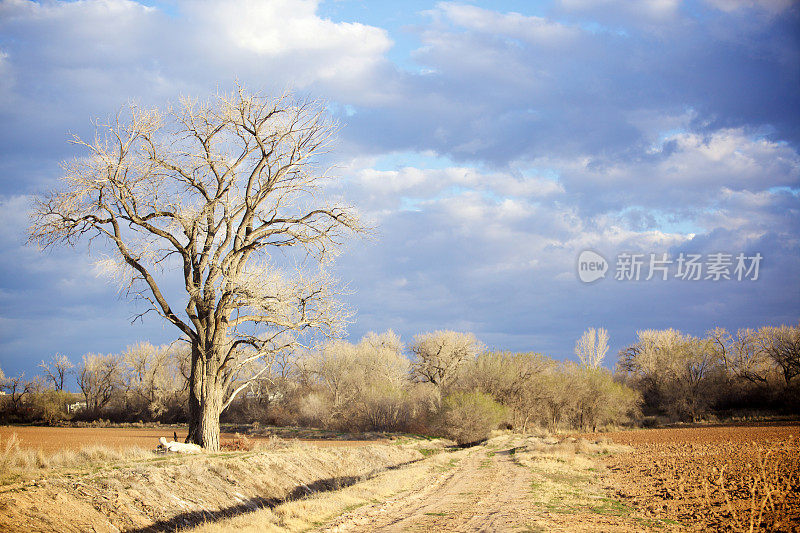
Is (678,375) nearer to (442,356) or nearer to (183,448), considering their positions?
(442,356)

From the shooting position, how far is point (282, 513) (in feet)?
39.8

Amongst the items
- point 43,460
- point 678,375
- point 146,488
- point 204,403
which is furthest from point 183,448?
point 678,375

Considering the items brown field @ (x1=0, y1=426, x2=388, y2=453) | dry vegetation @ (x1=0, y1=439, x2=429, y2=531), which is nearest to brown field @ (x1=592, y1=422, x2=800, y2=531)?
dry vegetation @ (x1=0, y1=439, x2=429, y2=531)

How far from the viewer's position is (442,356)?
67500 mm

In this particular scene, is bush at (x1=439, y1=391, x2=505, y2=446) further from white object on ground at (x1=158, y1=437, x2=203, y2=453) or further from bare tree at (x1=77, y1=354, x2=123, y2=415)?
bare tree at (x1=77, y1=354, x2=123, y2=415)

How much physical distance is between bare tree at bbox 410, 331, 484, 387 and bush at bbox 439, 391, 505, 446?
74.1 feet

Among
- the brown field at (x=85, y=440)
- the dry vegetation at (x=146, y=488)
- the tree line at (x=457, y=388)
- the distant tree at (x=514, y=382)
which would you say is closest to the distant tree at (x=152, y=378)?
the tree line at (x=457, y=388)

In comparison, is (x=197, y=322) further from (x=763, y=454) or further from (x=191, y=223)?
(x=763, y=454)

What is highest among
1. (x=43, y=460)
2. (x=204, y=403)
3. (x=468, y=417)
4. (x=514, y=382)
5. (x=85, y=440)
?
(x=204, y=403)

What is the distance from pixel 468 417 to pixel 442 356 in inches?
1010

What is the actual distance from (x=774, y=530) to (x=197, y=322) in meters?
17.4

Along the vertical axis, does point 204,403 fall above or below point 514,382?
above

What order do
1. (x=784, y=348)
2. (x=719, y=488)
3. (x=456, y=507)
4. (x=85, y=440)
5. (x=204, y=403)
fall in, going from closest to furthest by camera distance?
(x=456, y=507), (x=719, y=488), (x=204, y=403), (x=85, y=440), (x=784, y=348)

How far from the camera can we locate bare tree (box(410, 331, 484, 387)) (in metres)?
67.0
